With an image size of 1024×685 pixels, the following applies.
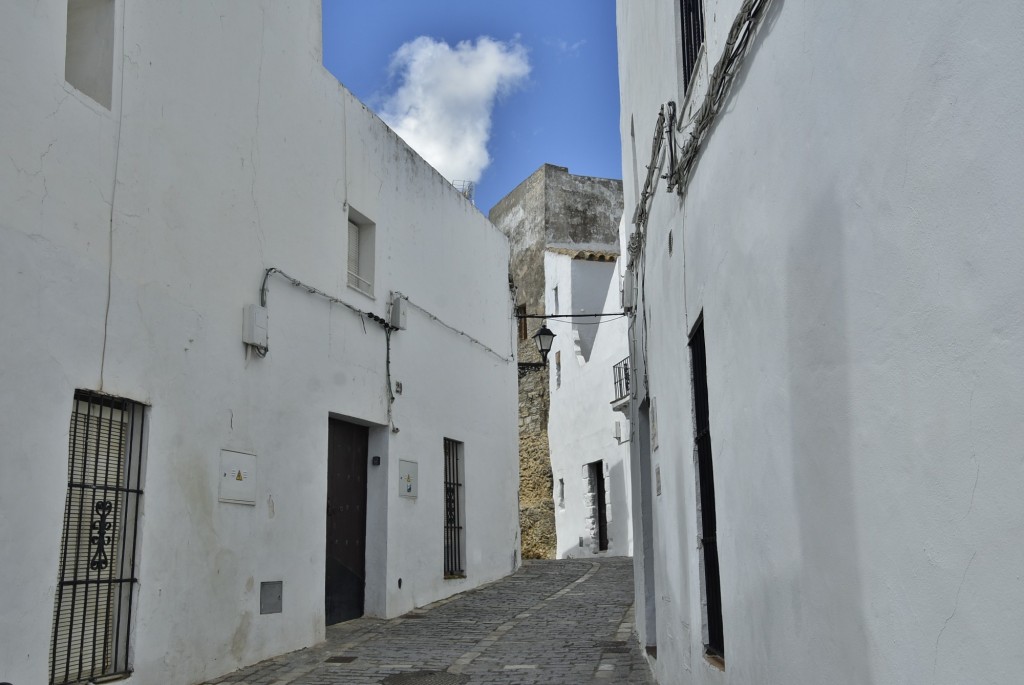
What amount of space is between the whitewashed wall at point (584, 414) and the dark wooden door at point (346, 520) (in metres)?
10.1

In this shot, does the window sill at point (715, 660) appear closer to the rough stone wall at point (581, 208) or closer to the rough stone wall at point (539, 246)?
the rough stone wall at point (539, 246)

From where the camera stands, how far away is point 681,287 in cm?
565

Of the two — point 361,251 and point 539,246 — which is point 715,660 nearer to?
point 361,251

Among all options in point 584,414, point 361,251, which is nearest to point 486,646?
point 361,251

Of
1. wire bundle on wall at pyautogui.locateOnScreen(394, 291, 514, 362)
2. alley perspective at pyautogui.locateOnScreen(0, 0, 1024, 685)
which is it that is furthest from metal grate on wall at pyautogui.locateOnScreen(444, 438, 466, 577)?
wire bundle on wall at pyautogui.locateOnScreen(394, 291, 514, 362)

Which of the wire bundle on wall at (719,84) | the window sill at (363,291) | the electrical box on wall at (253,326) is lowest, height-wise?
the electrical box on wall at (253,326)

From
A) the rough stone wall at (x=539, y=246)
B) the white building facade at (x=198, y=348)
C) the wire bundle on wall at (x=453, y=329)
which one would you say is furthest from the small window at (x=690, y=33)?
the rough stone wall at (x=539, y=246)

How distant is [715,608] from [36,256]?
4.43 metres

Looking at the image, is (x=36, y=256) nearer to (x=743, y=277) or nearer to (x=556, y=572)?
(x=743, y=277)

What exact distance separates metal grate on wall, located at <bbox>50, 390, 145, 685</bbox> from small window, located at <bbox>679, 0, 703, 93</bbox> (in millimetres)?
4303

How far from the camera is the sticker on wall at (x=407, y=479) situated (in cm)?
1095

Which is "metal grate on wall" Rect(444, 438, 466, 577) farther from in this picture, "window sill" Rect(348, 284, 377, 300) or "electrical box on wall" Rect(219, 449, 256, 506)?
"electrical box on wall" Rect(219, 449, 256, 506)

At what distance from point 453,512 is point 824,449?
33.9ft

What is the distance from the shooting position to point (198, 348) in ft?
24.0
